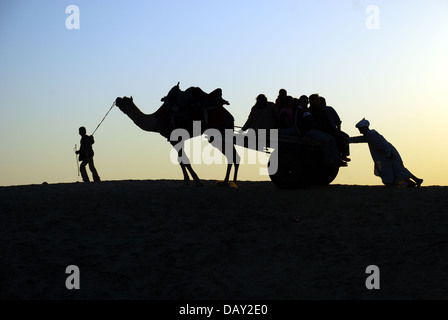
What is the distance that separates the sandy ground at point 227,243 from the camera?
975 cm

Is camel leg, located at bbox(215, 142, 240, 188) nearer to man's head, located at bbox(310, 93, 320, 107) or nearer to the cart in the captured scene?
the cart

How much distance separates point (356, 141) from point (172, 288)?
727 cm

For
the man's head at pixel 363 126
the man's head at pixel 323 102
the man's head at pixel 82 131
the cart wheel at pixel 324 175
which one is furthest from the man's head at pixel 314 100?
the man's head at pixel 82 131

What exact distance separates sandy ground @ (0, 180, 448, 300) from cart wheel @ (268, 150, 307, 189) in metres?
0.36

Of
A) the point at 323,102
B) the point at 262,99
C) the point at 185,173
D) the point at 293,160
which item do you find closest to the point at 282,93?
the point at 262,99

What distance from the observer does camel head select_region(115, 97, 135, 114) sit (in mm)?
17422

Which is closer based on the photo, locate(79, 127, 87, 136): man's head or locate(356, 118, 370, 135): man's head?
locate(356, 118, 370, 135): man's head

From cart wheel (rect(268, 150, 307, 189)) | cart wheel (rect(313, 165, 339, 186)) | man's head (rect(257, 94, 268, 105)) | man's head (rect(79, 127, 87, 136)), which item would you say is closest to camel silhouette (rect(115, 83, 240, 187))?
man's head (rect(257, 94, 268, 105))

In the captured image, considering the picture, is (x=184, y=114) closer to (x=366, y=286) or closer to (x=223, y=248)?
(x=223, y=248)

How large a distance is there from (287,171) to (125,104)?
486 centimetres

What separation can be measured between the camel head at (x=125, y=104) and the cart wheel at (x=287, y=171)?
4343 millimetres

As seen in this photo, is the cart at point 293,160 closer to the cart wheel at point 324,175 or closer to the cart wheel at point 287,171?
the cart wheel at point 287,171
